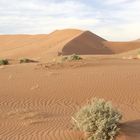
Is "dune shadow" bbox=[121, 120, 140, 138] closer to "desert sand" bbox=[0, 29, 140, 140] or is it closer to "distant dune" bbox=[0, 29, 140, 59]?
"desert sand" bbox=[0, 29, 140, 140]

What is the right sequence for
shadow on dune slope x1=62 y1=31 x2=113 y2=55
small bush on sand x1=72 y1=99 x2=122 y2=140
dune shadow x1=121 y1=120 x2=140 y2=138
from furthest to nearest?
shadow on dune slope x1=62 y1=31 x2=113 y2=55 < dune shadow x1=121 y1=120 x2=140 y2=138 < small bush on sand x1=72 y1=99 x2=122 y2=140

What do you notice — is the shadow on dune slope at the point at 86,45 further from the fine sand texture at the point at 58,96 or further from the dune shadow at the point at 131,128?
the dune shadow at the point at 131,128

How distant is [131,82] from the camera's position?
20.3 m

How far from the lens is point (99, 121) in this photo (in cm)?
1109

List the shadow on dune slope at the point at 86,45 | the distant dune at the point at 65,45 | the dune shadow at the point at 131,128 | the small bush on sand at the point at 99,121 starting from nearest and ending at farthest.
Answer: the small bush on sand at the point at 99,121, the dune shadow at the point at 131,128, the distant dune at the point at 65,45, the shadow on dune slope at the point at 86,45

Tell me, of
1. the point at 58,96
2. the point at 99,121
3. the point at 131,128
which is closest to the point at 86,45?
the point at 58,96

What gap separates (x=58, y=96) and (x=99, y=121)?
7.77 m

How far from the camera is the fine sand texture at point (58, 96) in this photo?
1236cm

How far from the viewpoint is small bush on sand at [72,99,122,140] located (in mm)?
10961

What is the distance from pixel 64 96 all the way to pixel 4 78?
5315 millimetres

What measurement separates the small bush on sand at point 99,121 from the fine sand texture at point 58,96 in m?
0.27

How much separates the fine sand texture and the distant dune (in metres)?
38.5

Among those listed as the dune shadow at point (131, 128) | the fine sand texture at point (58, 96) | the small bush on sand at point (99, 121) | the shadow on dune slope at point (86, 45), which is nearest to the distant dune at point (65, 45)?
the shadow on dune slope at point (86, 45)

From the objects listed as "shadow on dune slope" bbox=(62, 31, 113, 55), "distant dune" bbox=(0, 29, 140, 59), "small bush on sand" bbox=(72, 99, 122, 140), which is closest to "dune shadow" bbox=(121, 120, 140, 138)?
"small bush on sand" bbox=(72, 99, 122, 140)
